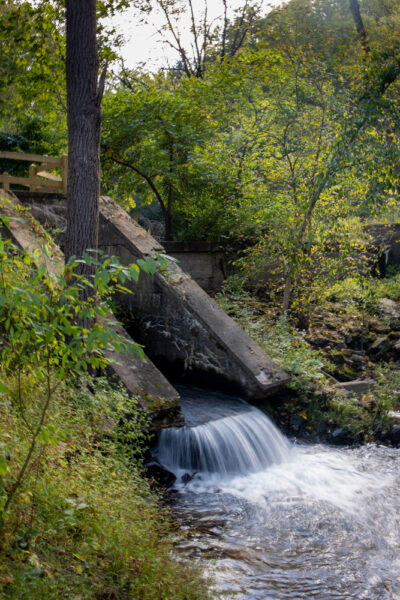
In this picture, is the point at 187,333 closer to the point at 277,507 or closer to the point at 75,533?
the point at 277,507

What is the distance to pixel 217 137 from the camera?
40.7ft

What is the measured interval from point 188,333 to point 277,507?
299cm

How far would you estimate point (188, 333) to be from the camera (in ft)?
25.7

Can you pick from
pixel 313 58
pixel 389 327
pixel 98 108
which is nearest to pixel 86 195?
pixel 98 108

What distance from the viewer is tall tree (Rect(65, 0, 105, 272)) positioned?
5.94 meters

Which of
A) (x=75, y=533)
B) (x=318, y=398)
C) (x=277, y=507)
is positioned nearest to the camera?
(x=75, y=533)

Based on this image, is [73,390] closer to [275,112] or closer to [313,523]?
[313,523]

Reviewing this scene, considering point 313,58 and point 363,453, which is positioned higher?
point 313,58

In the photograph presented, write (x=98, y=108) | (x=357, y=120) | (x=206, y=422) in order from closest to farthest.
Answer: (x=98, y=108)
(x=206, y=422)
(x=357, y=120)

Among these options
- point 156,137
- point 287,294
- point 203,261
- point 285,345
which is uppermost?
point 156,137

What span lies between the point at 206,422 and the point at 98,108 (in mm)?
3787

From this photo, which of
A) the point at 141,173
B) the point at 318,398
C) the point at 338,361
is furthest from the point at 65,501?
the point at 141,173


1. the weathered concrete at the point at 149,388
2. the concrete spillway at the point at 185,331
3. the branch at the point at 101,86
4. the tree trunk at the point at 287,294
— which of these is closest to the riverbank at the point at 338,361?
the tree trunk at the point at 287,294

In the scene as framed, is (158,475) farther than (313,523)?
Yes
